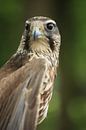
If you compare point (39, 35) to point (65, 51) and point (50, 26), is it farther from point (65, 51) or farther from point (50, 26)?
point (65, 51)

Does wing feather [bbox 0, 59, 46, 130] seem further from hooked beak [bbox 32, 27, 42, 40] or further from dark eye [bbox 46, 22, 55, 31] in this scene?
dark eye [bbox 46, 22, 55, 31]

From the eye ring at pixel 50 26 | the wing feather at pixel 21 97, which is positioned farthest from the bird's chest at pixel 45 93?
the eye ring at pixel 50 26

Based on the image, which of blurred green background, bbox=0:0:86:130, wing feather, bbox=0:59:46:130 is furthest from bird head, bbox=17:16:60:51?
blurred green background, bbox=0:0:86:130

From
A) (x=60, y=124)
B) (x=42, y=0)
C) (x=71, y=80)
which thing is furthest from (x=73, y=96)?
(x=42, y=0)

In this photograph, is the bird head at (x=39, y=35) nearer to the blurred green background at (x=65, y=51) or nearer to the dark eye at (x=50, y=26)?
the dark eye at (x=50, y=26)

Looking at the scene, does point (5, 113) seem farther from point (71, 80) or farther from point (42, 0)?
point (71, 80)
